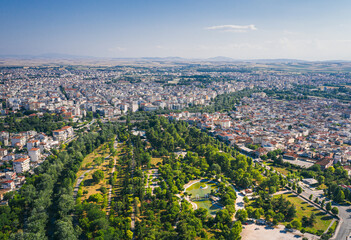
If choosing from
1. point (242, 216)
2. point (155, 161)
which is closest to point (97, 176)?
point (155, 161)

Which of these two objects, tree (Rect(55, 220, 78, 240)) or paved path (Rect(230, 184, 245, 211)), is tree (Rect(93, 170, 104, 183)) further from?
paved path (Rect(230, 184, 245, 211))

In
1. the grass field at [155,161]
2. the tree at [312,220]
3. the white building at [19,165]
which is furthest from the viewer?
the grass field at [155,161]

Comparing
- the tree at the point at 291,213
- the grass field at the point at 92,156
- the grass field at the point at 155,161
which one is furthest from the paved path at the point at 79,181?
the tree at the point at 291,213

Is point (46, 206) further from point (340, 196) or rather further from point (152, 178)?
point (340, 196)

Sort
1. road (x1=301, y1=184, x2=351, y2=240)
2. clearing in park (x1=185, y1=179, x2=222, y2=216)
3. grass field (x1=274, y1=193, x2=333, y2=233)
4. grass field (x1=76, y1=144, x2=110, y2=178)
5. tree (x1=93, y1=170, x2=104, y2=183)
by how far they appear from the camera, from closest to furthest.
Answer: road (x1=301, y1=184, x2=351, y2=240)
grass field (x1=274, y1=193, x2=333, y2=233)
clearing in park (x1=185, y1=179, x2=222, y2=216)
tree (x1=93, y1=170, x2=104, y2=183)
grass field (x1=76, y1=144, x2=110, y2=178)

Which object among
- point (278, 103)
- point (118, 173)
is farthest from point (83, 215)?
point (278, 103)

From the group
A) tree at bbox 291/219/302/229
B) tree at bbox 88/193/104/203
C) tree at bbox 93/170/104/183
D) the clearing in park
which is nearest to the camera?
tree at bbox 291/219/302/229

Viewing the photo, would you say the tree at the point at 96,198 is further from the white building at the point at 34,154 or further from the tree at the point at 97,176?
the white building at the point at 34,154

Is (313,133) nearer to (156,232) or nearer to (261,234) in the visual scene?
(261,234)

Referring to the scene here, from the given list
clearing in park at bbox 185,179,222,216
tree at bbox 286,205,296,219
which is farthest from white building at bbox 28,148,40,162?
tree at bbox 286,205,296,219
